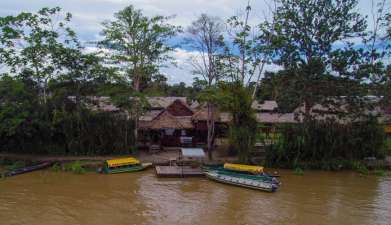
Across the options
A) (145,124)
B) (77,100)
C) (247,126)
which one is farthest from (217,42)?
(77,100)

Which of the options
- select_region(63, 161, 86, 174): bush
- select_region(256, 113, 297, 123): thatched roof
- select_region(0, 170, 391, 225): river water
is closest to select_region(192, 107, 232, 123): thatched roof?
select_region(256, 113, 297, 123): thatched roof

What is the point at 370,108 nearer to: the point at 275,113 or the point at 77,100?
the point at 275,113

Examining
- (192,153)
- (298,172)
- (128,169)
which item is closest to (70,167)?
(128,169)

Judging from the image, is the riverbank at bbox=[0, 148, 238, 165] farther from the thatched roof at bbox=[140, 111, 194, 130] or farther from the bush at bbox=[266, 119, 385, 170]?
the bush at bbox=[266, 119, 385, 170]

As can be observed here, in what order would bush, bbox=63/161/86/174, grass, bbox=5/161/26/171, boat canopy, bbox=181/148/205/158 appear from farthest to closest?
grass, bbox=5/161/26/171
bush, bbox=63/161/86/174
boat canopy, bbox=181/148/205/158

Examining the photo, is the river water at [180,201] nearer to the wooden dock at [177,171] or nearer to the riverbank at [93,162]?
the wooden dock at [177,171]

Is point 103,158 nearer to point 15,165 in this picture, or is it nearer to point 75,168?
point 75,168
